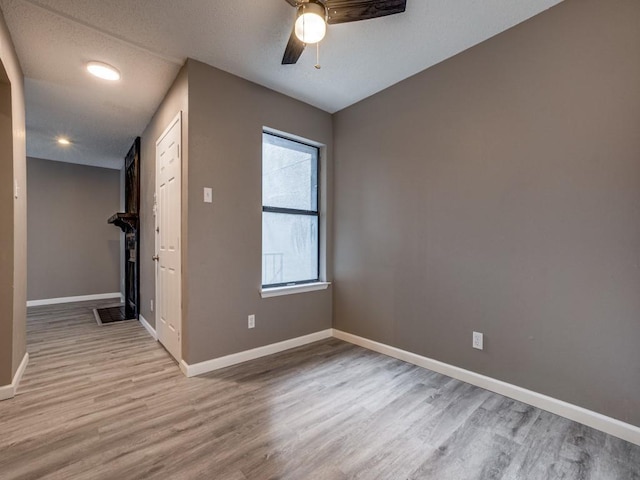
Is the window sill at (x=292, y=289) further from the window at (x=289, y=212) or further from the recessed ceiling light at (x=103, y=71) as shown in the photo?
the recessed ceiling light at (x=103, y=71)

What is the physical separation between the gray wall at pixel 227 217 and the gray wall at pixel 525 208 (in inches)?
43.1

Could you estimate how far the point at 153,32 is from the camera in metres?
2.03

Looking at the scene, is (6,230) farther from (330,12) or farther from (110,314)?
(110,314)

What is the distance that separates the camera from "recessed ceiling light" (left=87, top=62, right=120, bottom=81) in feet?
7.78

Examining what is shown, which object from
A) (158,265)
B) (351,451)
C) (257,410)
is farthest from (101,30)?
(351,451)

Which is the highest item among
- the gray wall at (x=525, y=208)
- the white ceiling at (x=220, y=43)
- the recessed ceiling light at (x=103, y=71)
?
the white ceiling at (x=220, y=43)

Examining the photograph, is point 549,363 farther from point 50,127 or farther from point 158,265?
point 50,127

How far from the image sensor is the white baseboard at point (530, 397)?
161 centimetres

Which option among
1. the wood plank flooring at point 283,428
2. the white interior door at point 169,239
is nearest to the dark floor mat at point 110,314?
the white interior door at point 169,239

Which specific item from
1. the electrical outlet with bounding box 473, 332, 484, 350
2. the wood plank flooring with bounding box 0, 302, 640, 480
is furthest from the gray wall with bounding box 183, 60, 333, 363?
the electrical outlet with bounding box 473, 332, 484, 350

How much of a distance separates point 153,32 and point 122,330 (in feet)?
10.3

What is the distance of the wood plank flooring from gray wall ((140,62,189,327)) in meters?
1.09

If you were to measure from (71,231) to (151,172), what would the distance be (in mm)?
3212

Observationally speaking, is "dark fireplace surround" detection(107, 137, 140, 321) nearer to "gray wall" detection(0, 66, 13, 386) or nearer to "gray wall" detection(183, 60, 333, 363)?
"gray wall" detection(0, 66, 13, 386)
